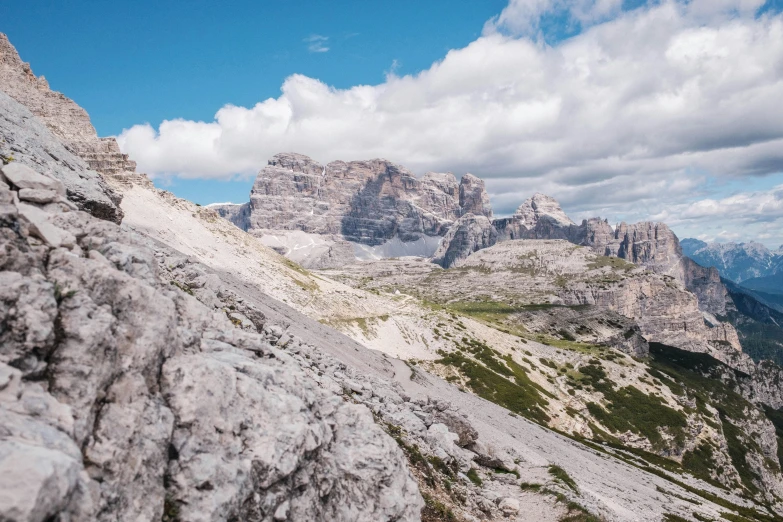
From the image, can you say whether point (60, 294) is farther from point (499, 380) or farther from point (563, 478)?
point (499, 380)

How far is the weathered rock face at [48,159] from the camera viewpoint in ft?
65.1

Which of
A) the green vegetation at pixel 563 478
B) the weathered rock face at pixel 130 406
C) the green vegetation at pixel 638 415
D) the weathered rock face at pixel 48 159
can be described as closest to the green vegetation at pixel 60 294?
A: the weathered rock face at pixel 130 406

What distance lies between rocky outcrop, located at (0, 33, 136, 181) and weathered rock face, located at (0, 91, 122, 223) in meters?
55.1

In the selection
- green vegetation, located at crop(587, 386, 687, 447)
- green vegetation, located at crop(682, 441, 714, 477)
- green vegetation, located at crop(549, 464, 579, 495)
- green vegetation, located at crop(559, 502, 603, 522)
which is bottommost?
green vegetation, located at crop(682, 441, 714, 477)

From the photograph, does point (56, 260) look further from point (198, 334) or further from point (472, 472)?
point (472, 472)

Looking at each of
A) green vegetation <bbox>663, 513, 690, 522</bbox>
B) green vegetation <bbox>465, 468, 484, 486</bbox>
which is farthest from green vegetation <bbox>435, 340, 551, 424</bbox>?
green vegetation <bbox>465, 468, 484, 486</bbox>

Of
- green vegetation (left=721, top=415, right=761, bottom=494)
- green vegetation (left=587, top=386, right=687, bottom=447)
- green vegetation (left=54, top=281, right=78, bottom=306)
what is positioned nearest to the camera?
green vegetation (left=54, top=281, right=78, bottom=306)

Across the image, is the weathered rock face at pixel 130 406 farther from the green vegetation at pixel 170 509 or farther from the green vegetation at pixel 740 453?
the green vegetation at pixel 740 453

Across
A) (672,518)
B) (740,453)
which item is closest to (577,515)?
(672,518)

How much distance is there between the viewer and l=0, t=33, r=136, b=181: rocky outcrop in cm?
7012

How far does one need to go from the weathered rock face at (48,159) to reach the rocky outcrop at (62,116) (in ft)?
181

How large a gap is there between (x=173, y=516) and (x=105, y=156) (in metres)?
93.1

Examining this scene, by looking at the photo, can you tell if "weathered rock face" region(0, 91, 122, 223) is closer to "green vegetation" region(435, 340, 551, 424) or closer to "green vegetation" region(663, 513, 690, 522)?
"green vegetation" region(663, 513, 690, 522)

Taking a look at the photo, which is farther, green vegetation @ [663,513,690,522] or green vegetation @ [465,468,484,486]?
green vegetation @ [663,513,690,522]
